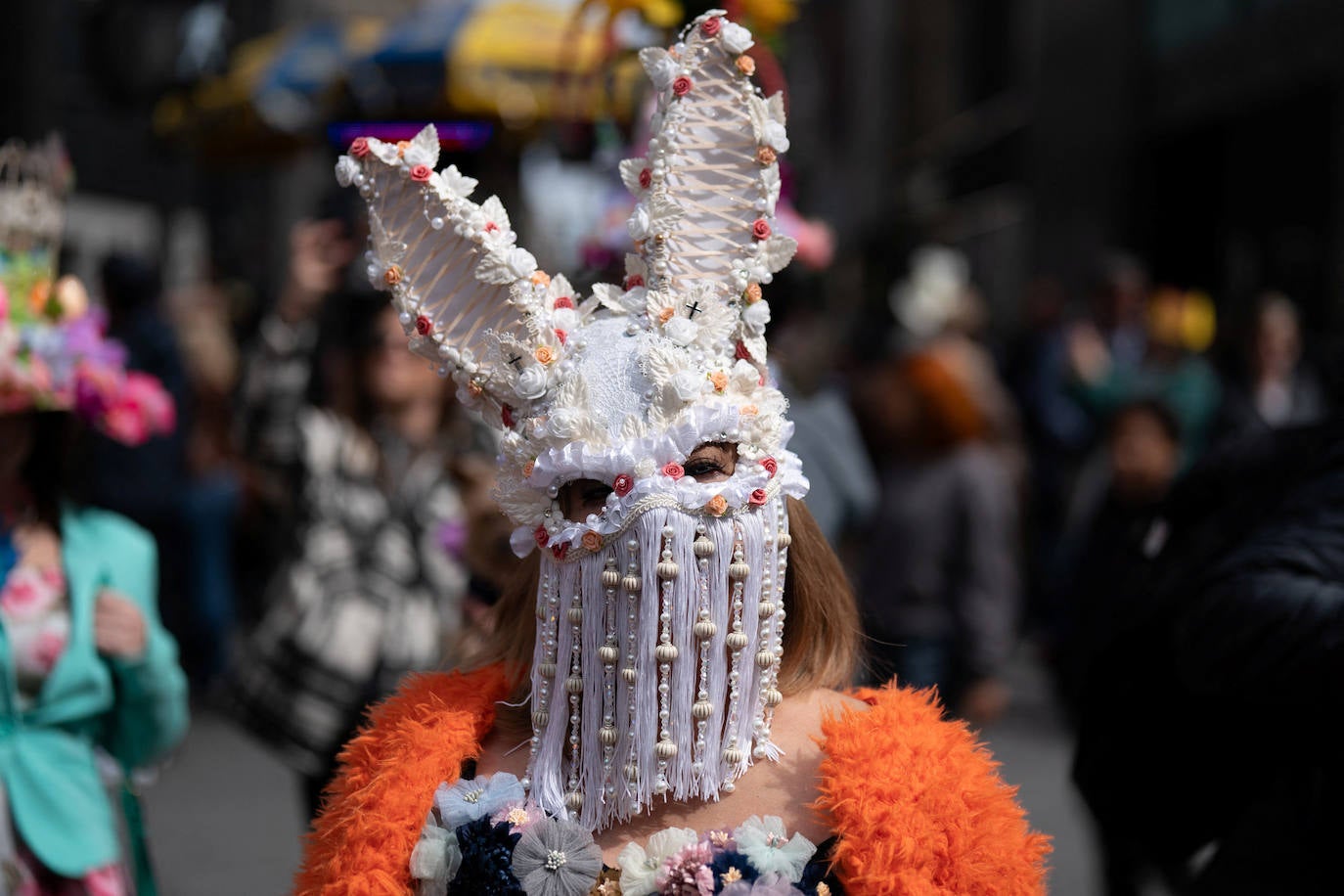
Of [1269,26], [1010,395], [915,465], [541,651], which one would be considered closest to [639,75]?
[915,465]

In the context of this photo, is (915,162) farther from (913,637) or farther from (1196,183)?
(913,637)

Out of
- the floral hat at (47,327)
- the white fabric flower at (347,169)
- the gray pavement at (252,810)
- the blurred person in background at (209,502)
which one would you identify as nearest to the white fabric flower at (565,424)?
the white fabric flower at (347,169)

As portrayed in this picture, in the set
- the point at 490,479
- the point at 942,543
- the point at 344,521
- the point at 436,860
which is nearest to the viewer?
the point at 436,860

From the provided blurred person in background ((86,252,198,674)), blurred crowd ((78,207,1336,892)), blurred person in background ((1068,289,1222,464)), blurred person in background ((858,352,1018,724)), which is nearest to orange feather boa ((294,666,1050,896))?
blurred crowd ((78,207,1336,892))

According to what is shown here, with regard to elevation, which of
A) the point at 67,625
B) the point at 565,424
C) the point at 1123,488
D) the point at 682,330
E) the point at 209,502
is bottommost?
the point at 209,502

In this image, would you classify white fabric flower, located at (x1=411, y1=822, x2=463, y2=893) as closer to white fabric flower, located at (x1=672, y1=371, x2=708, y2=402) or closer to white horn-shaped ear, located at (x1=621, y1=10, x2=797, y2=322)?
white fabric flower, located at (x1=672, y1=371, x2=708, y2=402)

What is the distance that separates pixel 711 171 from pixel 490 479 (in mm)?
2018

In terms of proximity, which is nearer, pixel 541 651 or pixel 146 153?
pixel 541 651

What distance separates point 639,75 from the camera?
5.08 metres

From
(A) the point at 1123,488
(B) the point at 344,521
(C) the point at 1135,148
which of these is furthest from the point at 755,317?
(C) the point at 1135,148

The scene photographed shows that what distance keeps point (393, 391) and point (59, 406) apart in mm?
1270

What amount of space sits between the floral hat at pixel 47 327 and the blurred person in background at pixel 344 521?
2.69 ft

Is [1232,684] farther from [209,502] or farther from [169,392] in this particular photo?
[209,502]

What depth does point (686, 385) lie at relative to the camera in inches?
89.2
